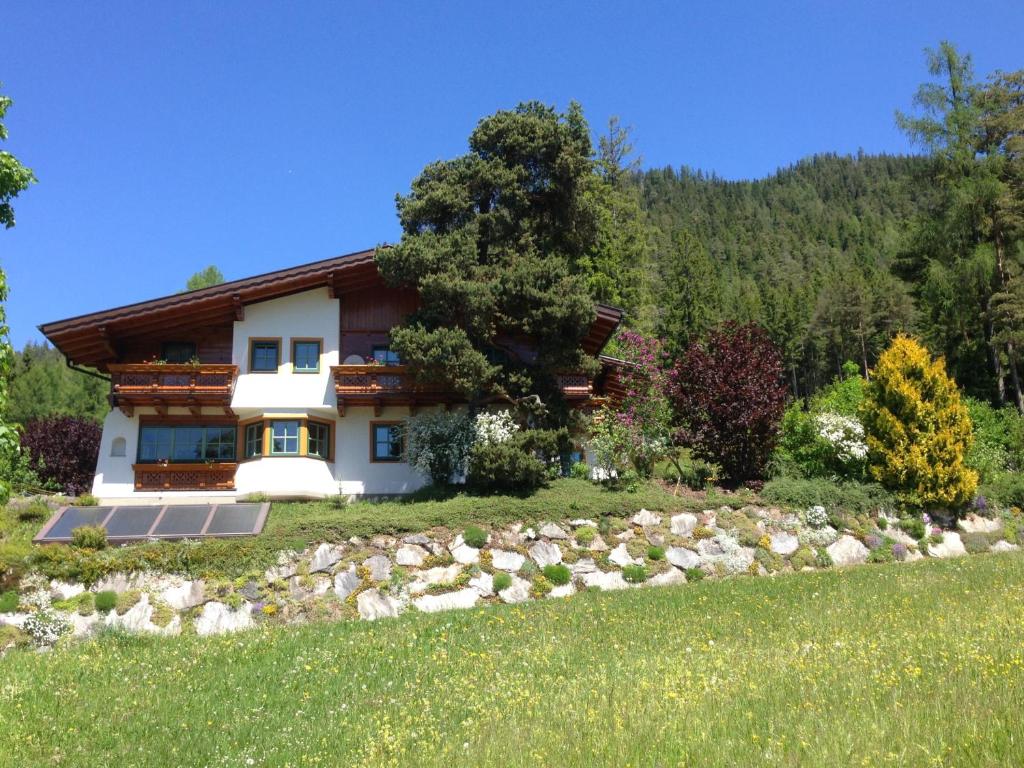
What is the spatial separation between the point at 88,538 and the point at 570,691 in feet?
47.6

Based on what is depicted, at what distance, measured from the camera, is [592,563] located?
66.4 feet

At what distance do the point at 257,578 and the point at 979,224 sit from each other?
33365mm

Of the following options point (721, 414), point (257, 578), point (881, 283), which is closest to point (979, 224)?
point (721, 414)

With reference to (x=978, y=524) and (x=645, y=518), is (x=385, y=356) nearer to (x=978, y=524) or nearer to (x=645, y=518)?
(x=645, y=518)

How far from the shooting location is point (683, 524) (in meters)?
21.8

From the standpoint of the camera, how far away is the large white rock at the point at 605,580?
19.7 m

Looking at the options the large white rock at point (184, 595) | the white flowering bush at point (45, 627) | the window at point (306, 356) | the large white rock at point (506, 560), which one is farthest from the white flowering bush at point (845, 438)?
the white flowering bush at point (45, 627)

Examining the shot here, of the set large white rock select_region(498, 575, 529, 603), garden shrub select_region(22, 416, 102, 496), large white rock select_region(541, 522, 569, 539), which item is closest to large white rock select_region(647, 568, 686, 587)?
large white rock select_region(541, 522, 569, 539)

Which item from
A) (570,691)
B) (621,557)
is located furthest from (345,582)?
(570,691)

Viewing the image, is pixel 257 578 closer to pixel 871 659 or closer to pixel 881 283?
pixel 871 659

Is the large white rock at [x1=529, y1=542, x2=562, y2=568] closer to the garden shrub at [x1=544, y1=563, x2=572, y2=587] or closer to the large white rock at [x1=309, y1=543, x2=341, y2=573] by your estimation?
the garden shrub at [x1=544, y1=563, x2=572, y2=587]

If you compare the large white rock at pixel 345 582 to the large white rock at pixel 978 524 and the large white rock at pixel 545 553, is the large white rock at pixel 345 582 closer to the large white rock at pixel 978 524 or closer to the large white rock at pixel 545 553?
the large white rock at pixel 545 553

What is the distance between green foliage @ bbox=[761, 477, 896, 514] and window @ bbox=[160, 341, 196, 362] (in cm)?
1988

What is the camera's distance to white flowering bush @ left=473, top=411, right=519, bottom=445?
24.8 m
